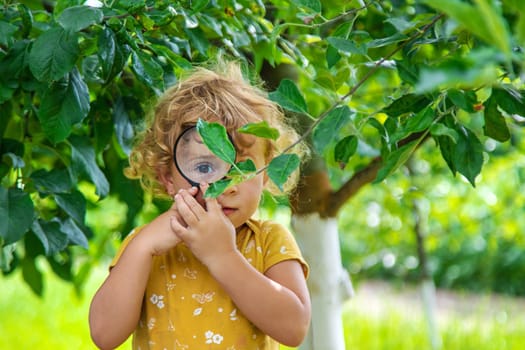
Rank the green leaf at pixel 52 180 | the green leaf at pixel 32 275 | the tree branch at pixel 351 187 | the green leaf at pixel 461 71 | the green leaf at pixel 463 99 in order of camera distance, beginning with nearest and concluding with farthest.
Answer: the green leaf at pixel 461 71, the green leaf at pixel 463 99, the green leaf at pixel 52 180, the tree branch at pixel 351 187, the green leaf at pixel 32 275

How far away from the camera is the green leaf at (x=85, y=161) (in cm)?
174

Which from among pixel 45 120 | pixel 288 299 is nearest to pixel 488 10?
pixel 288 299

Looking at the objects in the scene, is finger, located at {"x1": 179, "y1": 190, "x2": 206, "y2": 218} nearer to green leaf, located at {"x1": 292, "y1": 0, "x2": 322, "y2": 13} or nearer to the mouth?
the mouth

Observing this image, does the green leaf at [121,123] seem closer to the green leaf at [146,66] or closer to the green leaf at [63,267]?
the green leaf at [146,66]

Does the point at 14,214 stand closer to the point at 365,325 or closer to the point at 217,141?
the point at 217,141

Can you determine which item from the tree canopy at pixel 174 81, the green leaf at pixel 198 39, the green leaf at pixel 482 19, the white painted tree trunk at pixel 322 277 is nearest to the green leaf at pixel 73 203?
the tree canopy at pixel 174 81

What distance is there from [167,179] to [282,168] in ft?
1.75

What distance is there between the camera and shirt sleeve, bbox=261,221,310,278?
1.47 metres

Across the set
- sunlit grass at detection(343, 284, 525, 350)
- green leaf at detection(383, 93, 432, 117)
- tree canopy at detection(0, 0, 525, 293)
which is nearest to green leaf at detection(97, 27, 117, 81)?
tree canopy at detection(0, 0, 525, 293)

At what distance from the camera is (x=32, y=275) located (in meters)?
2.25

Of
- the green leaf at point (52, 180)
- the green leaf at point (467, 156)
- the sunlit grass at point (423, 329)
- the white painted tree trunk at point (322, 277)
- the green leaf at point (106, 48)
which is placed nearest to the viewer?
the green leaf at point (467, 156)

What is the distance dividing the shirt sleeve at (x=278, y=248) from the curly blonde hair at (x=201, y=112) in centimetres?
11

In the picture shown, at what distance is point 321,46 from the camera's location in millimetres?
1882

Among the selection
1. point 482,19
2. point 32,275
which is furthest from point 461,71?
point 32,275
